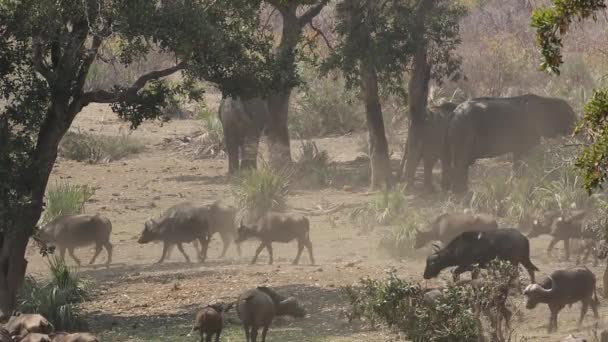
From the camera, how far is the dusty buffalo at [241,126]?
31.5 m

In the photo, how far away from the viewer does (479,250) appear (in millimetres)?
17922

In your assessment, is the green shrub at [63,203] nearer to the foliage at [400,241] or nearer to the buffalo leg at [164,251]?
the buffalo leg at [164,251]

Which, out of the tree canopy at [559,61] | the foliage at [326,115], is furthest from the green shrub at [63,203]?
the tree canopy at [559,61]

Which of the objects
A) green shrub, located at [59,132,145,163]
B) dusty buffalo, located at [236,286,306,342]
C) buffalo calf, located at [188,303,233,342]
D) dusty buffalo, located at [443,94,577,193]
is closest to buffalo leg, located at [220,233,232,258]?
dusty buffalo, located at [443,94,577,193]

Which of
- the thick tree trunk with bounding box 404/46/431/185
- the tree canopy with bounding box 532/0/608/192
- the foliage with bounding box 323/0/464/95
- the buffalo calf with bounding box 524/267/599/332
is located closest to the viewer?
the tree canopy with bounding box 532/0/608/192

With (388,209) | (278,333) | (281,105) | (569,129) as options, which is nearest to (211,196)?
(281,105)

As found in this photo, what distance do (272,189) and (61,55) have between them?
9.19 metres

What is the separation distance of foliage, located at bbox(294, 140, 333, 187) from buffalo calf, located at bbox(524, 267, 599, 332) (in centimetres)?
1386

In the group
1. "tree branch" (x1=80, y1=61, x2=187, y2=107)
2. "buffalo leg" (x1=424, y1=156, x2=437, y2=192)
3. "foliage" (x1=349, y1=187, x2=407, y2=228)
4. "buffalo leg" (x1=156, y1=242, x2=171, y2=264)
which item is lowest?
"buffalo leg" (x1=156, y1=242, x2=171, y2=264)

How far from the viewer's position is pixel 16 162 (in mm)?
16906

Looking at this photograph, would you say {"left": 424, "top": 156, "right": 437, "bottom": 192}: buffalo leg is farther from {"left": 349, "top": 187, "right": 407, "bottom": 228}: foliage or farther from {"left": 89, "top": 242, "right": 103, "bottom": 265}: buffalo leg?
{"left": 89, "top": 242, "right": 103, "bottom": 265}: buffalo leg

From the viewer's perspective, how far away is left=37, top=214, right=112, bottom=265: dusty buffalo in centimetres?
2267

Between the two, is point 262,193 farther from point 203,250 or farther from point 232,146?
point 232,146

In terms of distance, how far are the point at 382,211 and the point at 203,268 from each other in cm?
455
